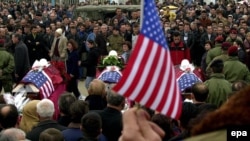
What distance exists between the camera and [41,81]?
11.5m

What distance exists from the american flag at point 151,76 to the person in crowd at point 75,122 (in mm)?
2475

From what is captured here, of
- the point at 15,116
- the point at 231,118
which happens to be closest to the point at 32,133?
the point at 15,116

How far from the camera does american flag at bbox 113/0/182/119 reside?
430 cm

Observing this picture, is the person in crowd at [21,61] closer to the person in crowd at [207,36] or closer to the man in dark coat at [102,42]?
the man in dark coat at [102,42]

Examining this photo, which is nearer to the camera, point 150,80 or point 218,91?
point 150,80

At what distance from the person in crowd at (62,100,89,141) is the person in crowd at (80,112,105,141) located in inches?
12.7

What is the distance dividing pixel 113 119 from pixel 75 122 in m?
0.65

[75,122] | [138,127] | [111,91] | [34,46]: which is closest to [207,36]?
[34,46]

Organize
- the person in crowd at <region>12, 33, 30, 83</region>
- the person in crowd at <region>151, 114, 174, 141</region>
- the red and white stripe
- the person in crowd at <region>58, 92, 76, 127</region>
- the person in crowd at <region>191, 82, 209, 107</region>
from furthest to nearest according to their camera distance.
Answer: 1. the person in crowd at <region>12, 33, 30, 83</region>
2. the person in crowd at <region>191, 82, 209, 107</region>
3. the person in crowd at <region>58, 92, 76, 127</region>
4. the person in crowd at <region>151, 114, 174, 141</region>
5. the red and white stripe

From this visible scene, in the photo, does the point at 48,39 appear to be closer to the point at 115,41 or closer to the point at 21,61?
the point at 115,41

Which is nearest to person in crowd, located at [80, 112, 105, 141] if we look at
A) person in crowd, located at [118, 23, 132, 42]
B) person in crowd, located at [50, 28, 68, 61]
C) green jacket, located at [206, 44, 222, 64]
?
green jacket, located at [206, 44, 222, 64]

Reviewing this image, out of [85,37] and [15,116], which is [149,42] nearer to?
[15,116]

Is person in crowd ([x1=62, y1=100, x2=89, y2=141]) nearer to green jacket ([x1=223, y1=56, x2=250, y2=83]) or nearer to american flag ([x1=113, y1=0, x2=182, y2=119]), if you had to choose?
american flag ([x1=113, y1=0, x2=182, y2=119])

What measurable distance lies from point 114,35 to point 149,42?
48.9 ft
